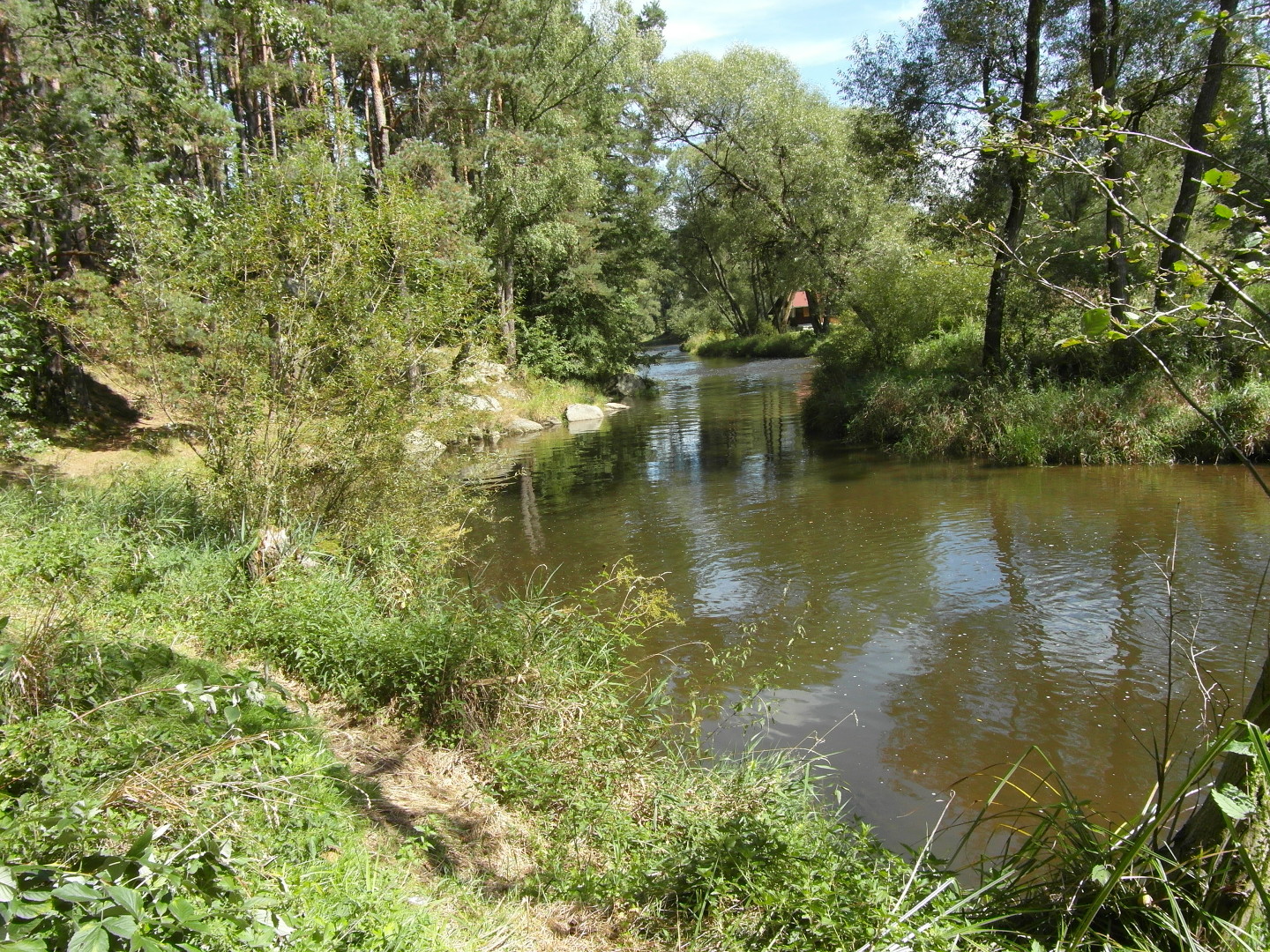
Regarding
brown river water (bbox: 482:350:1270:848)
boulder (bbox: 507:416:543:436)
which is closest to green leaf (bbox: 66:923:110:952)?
brown river water (bbox: 482:350:1270:848)

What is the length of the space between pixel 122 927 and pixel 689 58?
112ft

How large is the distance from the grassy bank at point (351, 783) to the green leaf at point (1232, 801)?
127 centimetres

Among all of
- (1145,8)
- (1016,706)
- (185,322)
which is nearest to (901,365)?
(1145,8)

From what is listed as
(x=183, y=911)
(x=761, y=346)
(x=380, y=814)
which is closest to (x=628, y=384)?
(x=761, y=346)

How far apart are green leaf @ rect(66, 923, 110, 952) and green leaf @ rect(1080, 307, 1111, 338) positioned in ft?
10.5

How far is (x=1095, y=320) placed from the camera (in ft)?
8.16

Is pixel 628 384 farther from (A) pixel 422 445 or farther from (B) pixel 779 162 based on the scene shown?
(A) pixel 422 445

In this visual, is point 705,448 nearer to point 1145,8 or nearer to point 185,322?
point 1145,8

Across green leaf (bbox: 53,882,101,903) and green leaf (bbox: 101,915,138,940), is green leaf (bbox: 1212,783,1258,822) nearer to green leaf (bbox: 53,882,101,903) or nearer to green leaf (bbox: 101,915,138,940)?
green leaf (bbox: 101,915,138,940)

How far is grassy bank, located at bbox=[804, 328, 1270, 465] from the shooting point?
14125 mm

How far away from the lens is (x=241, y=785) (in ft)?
10.2

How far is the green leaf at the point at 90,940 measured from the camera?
1932 millimetres

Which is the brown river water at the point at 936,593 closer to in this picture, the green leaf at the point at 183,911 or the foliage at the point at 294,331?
the foliage at the point at 294,331

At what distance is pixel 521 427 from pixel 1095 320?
81.9ft
